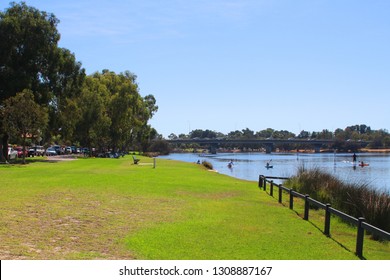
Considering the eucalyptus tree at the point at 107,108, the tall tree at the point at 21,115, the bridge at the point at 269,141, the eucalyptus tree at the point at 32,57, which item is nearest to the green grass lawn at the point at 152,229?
the tall tree at the point at 21,115

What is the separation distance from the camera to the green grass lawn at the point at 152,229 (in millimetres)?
9016

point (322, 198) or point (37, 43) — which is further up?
point (37, 43)

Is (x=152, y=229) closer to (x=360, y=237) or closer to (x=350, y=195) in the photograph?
(x=360, y=237)

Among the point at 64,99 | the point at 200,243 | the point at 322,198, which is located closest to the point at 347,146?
the point at 64,99

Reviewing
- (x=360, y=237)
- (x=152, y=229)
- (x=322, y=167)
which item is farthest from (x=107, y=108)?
(x=360, y=237)

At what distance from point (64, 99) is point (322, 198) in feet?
116

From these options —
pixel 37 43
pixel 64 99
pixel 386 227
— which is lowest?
pixel 386 227

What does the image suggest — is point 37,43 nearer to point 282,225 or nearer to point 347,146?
point 282,225

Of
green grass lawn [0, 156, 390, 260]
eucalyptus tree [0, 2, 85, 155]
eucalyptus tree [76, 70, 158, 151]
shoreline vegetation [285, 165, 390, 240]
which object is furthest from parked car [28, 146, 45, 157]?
green grass lawn [0, 156, 390, 260]

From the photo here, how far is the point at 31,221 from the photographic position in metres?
11.4

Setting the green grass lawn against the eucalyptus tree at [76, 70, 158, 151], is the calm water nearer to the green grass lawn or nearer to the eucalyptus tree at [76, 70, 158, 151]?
the green grass lawn

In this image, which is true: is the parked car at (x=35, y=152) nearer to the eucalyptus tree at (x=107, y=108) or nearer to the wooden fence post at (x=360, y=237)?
the eucalyptus tree at (x=107, y=108)

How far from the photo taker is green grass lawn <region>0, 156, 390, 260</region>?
902 centimetres

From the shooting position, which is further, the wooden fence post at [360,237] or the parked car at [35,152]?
the parked car at [35,152]
